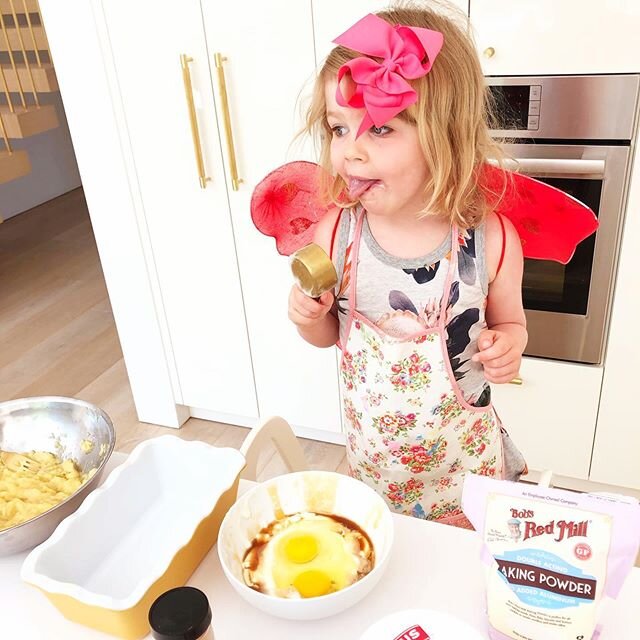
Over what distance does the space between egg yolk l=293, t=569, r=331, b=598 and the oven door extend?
1.00 m

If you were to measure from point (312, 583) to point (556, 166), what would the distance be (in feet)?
3.46

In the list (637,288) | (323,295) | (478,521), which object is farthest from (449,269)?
(637,288)

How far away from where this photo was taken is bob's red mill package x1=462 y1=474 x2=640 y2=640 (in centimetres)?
61

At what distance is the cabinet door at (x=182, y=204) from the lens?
5.42 feet

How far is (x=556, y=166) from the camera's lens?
1451 mm

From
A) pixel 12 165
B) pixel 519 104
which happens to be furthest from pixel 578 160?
pixel 12 165

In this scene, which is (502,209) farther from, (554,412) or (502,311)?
(554,412)

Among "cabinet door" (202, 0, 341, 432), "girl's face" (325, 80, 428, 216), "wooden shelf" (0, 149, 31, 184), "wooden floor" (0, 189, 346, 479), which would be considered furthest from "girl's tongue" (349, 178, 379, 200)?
"wooden shelf" (0, 149, 31, 184)

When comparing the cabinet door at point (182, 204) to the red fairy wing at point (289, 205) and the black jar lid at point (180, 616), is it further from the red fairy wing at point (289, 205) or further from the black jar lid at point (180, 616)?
the black jar lid at point (180, 616)

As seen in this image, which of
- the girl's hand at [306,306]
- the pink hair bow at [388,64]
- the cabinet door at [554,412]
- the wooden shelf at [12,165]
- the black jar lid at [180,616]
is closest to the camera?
the black jar lid at [180,616]

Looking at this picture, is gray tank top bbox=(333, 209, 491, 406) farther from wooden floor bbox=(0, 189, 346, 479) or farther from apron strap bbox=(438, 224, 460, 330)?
wooden floor bbox=(0, 189, 346, 479)

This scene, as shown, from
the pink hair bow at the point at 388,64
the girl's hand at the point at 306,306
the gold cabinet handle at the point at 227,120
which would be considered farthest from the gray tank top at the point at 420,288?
the gold cabinet handle at the point at 227,120

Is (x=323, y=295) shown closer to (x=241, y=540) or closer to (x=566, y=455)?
(x=241, y=540)

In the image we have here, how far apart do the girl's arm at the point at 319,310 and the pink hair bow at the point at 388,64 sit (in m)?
0.23
